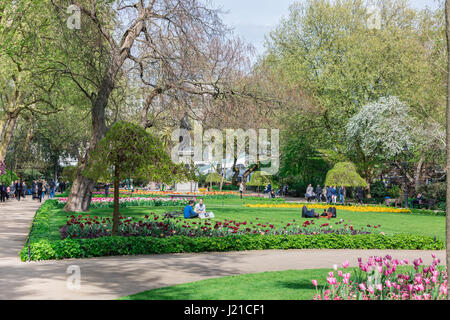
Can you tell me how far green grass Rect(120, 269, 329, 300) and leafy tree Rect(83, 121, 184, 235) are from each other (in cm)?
435

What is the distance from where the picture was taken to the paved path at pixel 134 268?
742cm

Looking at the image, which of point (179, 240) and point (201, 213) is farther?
point (201, 213)

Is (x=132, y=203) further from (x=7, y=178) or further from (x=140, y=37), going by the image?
(x=7, y=178)

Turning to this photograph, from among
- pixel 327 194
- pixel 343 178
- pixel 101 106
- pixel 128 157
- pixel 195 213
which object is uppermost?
pixel 101 106

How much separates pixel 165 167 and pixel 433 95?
25.4 m

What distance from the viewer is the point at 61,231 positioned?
43.2 ft

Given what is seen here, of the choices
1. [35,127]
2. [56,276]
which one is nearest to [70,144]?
[35,127]

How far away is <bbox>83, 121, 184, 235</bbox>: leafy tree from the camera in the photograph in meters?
12.0

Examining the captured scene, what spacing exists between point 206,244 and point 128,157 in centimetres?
296

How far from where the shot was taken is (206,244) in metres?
12.0

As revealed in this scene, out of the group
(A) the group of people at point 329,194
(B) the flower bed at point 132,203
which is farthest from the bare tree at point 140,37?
(A) the group of people at point 329,194

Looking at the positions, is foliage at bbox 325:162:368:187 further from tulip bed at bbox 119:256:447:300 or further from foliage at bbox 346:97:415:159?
tulip bed at bbox 119:256:447:300

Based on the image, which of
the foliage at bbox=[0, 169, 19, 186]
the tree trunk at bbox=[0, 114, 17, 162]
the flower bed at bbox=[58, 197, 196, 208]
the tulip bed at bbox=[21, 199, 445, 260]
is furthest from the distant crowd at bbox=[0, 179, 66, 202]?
the tulip bed at bbox=[21, 199, 445, 260]

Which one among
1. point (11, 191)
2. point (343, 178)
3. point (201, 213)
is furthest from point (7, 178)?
→ point (343, 178)
